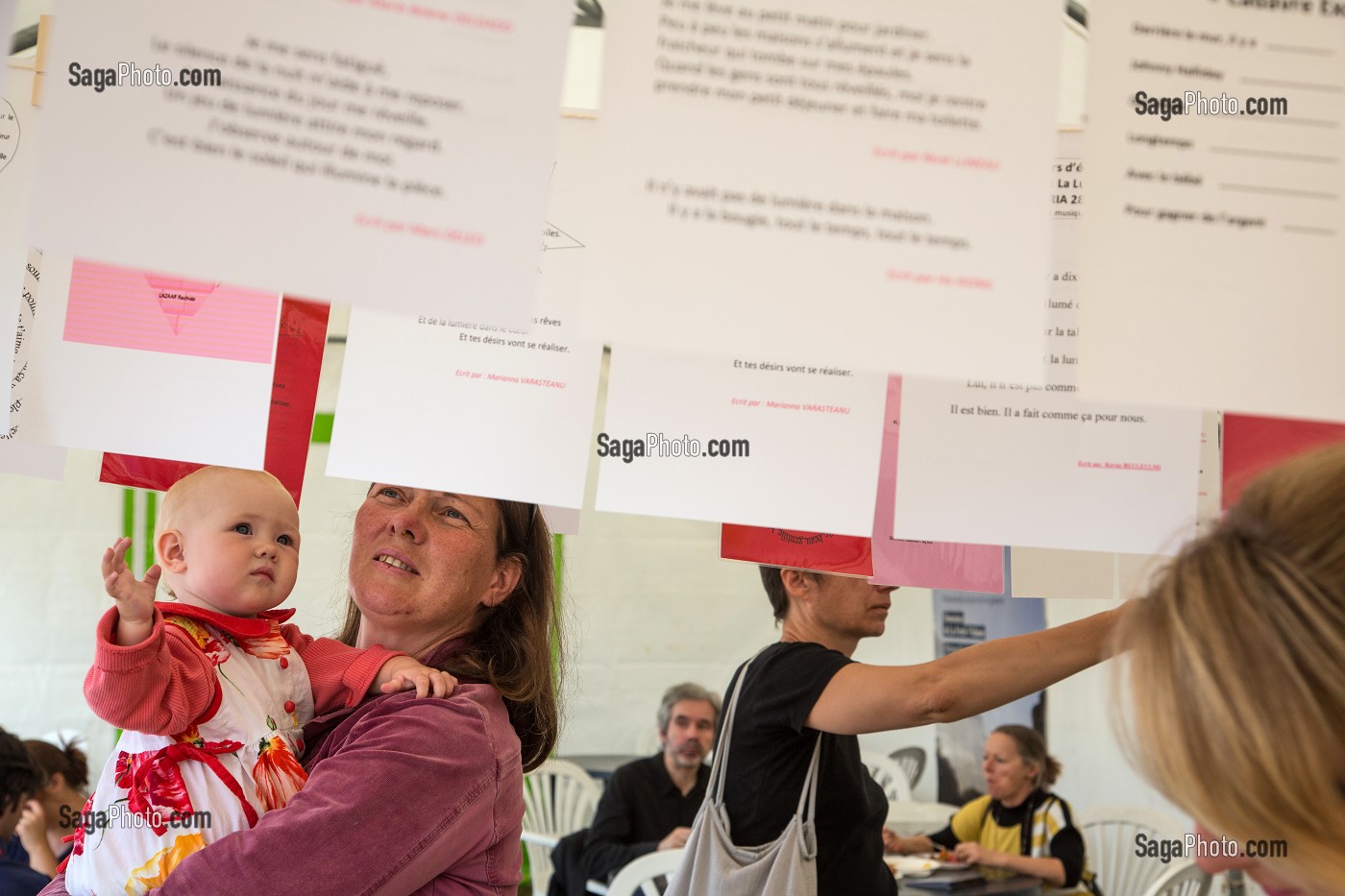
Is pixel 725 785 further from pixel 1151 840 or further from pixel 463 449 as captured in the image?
pixel 1151 840

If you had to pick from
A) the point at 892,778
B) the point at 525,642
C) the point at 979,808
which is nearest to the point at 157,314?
the point at 525,642

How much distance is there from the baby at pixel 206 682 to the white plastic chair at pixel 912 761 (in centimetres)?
483

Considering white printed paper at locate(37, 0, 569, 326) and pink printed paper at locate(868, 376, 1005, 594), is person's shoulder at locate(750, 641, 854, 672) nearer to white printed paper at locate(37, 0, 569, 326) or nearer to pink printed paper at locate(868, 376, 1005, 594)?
pink printed paper at locate(868, 376, 1005, 594)

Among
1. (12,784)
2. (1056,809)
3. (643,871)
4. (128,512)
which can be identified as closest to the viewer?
(643,871)

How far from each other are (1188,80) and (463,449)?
3.17ft

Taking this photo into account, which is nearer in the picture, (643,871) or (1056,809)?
(643,871)

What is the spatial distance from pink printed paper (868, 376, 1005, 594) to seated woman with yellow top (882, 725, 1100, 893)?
8.95 ft

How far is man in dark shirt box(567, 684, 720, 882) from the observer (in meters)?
4.43

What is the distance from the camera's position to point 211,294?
5.24ft

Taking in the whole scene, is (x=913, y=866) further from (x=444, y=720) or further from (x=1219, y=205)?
(x=1219, y=205)

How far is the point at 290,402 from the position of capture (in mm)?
1782
